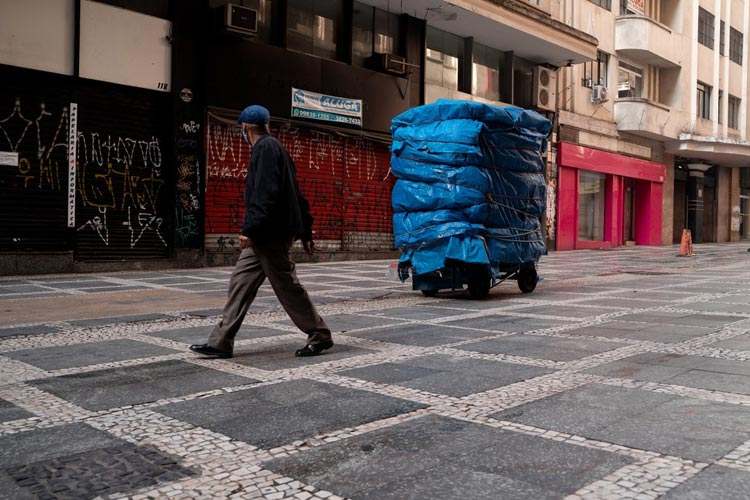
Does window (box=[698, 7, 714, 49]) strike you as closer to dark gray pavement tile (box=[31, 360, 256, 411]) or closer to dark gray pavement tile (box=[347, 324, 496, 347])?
dark gray pavement tile (box=[347, 324, 496, 347])

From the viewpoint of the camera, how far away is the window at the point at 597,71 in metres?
27.2

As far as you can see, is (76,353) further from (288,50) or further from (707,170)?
(707,170)

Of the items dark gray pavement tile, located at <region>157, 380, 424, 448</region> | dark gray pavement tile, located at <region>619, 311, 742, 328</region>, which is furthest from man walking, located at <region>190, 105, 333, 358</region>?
dark gray pavement tile, located at <region>619, 311, 742, 328</region>

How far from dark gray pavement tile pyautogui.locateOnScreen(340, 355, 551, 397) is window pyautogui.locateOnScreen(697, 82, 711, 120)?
33021 mm

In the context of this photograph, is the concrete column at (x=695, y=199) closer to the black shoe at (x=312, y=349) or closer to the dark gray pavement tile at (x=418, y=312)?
the dark gray pavement tile at (x=418, y=312)

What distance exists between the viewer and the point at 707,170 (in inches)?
1438

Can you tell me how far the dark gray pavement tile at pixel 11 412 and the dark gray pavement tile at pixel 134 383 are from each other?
10.6 inches

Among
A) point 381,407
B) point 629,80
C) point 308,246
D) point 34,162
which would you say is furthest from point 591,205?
point 381,407

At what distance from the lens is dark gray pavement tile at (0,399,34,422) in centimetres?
363

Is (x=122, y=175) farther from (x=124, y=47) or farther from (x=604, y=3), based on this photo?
(x=604, y=3)

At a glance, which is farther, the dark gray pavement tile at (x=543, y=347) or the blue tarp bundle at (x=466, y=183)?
the blue tarp bundle at (x=466, y=183)

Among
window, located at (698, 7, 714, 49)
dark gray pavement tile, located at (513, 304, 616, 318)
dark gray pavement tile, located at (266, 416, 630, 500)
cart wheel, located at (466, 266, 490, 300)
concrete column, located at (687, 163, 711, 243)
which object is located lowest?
dark gray pavement tile, located at (266, 416, 630, 500)

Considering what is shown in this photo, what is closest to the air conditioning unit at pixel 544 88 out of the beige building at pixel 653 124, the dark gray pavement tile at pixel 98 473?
the beige building at pixel 653 124

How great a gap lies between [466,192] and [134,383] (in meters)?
5.55
